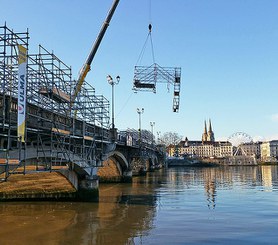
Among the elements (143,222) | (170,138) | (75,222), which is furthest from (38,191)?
(170,138)

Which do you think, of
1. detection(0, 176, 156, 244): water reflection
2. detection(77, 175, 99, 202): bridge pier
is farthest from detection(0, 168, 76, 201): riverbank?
detection(0, 176, 156, 244): water reflection

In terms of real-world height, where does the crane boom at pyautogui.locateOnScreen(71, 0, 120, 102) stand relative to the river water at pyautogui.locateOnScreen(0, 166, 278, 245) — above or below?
above

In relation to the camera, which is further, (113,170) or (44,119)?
(113,170)

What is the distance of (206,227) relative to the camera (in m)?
19.8

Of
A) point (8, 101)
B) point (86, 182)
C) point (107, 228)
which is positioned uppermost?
point (8, 101)

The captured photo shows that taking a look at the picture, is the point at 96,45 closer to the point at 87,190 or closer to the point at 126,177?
the point at 87,190

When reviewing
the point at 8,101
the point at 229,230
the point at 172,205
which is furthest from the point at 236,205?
the point at 8,101

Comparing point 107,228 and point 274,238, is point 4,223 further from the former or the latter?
point 274,238

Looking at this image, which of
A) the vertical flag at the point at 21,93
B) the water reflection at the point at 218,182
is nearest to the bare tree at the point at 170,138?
the water reflection at the point at 218,182

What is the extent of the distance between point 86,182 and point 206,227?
13.6m

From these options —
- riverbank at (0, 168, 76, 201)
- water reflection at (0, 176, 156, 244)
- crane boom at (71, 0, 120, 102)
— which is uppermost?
crane boom at (71, 0, 120, 102)

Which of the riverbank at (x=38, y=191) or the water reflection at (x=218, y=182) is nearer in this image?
the riverbank at (x=38, y=191)

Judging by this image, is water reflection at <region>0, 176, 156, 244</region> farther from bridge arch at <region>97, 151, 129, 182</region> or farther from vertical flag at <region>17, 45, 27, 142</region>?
bridge arch at <region>97, 151, 129, 182</region>

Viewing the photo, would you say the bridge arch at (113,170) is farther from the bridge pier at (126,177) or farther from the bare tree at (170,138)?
the bare tree at (170,138)
